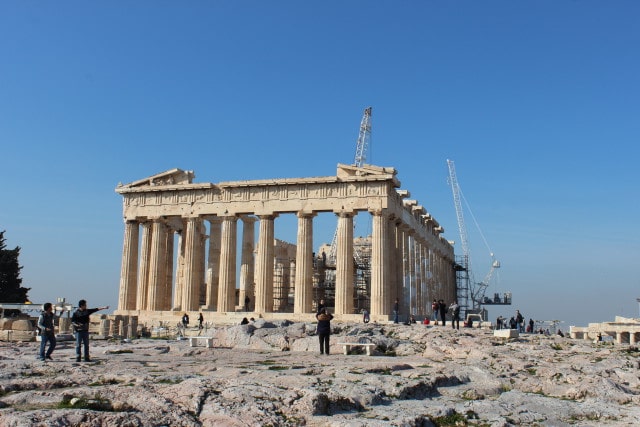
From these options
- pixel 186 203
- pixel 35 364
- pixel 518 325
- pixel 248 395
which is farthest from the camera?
pixel 186 203

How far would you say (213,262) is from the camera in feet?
164

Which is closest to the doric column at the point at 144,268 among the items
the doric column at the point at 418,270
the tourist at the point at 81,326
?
the doric column at the point at 418,270

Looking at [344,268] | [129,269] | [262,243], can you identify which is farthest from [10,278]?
[344,268]

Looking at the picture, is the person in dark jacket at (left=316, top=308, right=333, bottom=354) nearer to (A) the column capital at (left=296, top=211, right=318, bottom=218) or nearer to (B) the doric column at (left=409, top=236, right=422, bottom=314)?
(A) the column capital at (left=296, top=211, right=318, bottom=218)

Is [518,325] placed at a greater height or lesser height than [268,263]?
lesser

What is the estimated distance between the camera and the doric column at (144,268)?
4753 cm

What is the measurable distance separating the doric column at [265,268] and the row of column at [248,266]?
7cm

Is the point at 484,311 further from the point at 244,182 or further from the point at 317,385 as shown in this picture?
the point at 317,385

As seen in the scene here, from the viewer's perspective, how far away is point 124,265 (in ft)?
159

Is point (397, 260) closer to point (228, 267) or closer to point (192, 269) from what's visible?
point (228, 267)

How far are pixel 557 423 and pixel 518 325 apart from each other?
99.4ft

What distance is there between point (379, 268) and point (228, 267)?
1063 centimetres

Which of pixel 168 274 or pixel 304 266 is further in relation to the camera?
pixel 168 274

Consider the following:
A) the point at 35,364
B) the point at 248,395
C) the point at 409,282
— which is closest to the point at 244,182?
the point at 409,282
